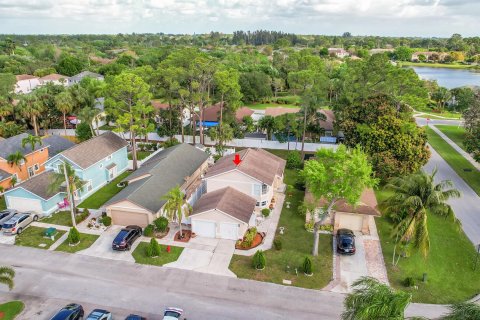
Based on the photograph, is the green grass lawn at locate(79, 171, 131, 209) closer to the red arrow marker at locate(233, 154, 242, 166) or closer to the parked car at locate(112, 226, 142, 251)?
the parked car at locate(112, 226, 142, 251)

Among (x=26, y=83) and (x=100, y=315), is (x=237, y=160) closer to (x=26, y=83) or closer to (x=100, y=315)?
(x=100, y=315)

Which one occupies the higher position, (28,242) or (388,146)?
(388,146)

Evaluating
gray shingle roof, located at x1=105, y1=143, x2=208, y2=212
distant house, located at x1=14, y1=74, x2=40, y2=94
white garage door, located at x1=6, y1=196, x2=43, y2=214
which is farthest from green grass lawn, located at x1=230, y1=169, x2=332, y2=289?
distant house, located at x1=14, y1=74, x2=40, y2=94

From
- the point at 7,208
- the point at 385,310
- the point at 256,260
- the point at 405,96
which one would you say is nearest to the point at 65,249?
the point at 7,208

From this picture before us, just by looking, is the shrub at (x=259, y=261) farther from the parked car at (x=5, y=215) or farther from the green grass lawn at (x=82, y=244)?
the parked car at (x=5, y=215)

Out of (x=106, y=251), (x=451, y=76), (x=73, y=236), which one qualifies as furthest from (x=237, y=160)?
(x=451, y=76)

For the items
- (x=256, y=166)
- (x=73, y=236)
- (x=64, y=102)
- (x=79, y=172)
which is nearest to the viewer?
(x=73, y=236)

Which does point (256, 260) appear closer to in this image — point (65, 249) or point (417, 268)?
point (417, 268)
